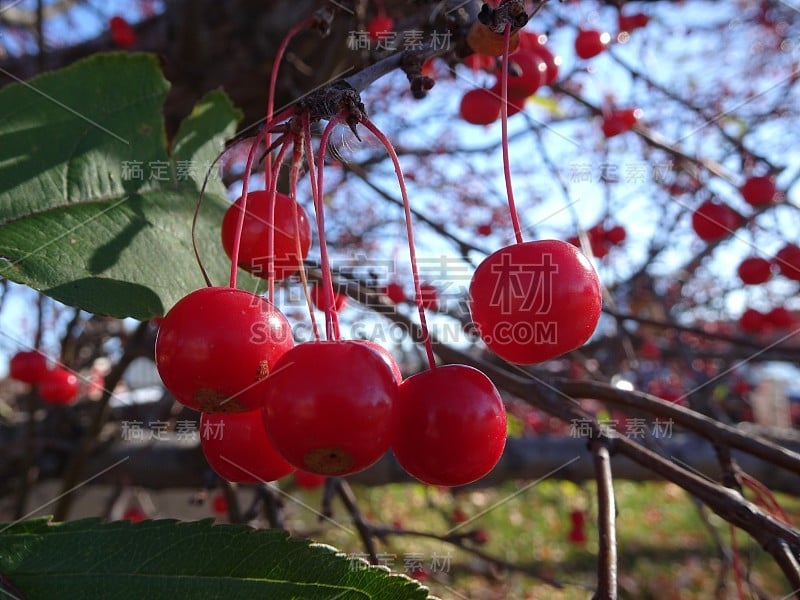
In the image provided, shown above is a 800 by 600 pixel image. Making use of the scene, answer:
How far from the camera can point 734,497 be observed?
85 centimetres

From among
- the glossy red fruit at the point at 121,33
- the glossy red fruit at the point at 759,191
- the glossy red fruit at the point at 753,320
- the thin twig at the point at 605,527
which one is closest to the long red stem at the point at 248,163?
the thin twig at the point at 605,527

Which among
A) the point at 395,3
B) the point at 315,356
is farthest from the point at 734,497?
the point at 395,3

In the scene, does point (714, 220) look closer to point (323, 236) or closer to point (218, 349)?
point (323, 236)

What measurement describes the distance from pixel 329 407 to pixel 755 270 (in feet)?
7.87

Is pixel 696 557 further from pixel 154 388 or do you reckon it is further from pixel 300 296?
pixel 300 296

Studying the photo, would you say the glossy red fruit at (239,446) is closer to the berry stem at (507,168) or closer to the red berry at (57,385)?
the berry stem at (507,168)

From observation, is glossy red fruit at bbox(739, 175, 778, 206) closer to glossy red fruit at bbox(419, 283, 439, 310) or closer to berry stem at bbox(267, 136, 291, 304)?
glossy red fruit at bbox(419, 283, 439, 310)

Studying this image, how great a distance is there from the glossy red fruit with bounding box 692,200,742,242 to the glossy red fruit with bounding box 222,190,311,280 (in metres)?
1.85

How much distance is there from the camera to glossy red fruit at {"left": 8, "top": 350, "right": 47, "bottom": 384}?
2.34 metres

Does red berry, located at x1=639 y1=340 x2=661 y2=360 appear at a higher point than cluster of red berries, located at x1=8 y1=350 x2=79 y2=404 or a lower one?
higher

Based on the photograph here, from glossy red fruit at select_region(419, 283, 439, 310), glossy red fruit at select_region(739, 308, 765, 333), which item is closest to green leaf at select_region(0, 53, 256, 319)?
glossy red fruit at select_region(419, 283, 439, 310)

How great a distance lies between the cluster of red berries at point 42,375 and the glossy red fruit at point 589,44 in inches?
90.3

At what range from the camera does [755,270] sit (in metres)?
2.47

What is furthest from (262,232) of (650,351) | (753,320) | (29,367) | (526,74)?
(650,351)
